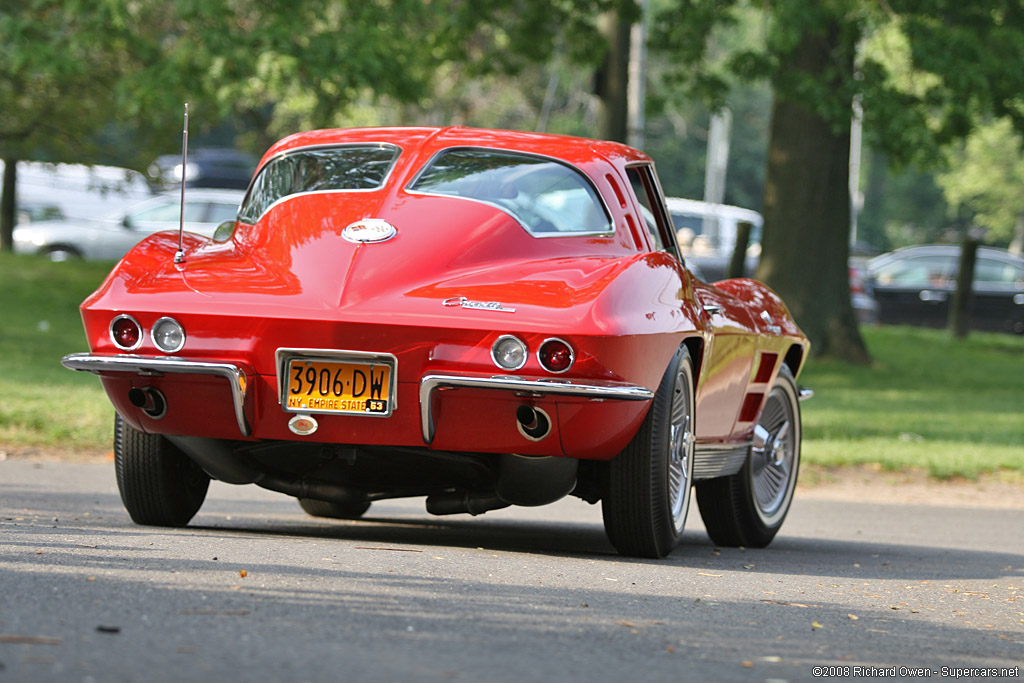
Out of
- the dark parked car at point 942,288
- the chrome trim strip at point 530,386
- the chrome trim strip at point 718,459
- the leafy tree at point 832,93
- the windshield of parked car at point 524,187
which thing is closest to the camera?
the chrome trim strip at point 530,386

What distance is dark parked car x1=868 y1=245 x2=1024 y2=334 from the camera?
28.4 meters

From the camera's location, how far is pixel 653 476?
5676 millimetres

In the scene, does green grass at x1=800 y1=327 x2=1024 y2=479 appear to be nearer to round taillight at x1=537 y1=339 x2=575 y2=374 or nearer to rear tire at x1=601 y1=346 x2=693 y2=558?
rear tire at x1=601 y1=346 x2=693 y2=558

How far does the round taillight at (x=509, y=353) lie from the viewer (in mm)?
5180

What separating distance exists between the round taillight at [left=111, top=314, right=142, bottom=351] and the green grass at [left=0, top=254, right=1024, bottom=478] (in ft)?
17.4

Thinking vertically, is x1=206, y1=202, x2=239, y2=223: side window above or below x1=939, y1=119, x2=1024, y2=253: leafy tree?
above

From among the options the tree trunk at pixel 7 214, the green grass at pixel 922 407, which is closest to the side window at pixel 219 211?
the tree trunk at pixel 7 214

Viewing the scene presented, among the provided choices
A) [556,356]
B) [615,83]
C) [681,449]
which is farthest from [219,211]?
[556,356]

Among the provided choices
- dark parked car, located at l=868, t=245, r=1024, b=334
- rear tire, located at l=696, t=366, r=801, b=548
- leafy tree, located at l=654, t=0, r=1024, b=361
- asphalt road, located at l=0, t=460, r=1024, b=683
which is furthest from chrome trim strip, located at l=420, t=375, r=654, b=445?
dark parked car, located at l=868, t=245, r=1024, b=334

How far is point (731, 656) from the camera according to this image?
386 centimetres

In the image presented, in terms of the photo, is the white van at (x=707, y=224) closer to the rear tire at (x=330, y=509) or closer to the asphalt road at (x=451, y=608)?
the rear tire at (x=330, y=509)

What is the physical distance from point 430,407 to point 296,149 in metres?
1.78

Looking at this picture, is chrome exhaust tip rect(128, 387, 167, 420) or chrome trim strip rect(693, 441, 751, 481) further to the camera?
chrome trim strip rect(693, 441, 751, 481)

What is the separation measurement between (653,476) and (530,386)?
815 mm
